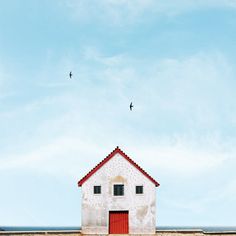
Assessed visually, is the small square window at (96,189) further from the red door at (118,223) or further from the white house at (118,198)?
the red door at (118,223)

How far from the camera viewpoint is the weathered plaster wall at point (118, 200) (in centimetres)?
5625

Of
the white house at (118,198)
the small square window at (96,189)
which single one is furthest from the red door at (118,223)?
the small square window at (96,189)

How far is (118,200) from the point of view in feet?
186

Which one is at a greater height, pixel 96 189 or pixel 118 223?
pixel 96 189

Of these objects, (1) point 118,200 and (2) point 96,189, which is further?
(2) point 96,189

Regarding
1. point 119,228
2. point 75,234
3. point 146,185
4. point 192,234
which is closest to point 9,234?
point 75,234

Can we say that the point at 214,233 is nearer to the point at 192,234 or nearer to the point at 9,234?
the point at 192,234

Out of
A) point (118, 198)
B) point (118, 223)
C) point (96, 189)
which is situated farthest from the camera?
point (96, 189)

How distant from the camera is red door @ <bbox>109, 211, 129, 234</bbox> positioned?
56.2 metres

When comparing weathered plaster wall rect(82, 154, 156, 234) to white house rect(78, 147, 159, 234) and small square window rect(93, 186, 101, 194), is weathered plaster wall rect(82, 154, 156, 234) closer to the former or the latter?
white house rect(78, 147, 159, 234)

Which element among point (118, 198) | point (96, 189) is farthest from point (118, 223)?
point (96, 189)

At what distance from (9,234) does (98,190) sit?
32.5 feet

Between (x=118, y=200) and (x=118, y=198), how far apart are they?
0.21 metres

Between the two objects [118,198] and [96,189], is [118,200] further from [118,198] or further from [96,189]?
[96,189]
